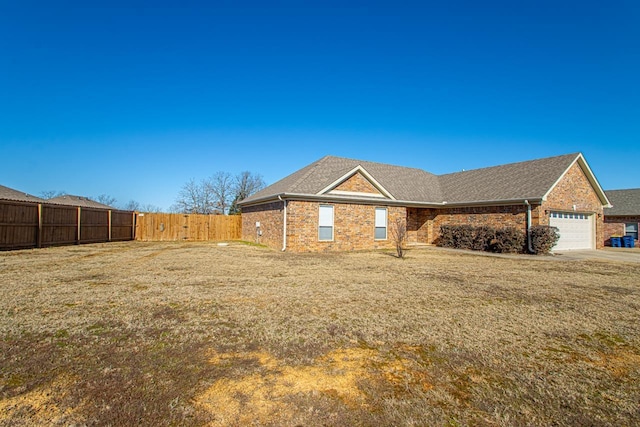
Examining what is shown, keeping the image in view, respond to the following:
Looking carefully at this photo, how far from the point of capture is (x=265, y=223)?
18109mm

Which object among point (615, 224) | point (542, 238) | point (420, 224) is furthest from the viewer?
point (615, 224)

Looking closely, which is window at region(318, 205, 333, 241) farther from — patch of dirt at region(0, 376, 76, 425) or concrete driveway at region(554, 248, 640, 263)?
patch of dirt at region(0, 376, 76, 425)

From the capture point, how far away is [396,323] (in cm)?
486

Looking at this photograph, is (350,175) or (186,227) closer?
(350,175)

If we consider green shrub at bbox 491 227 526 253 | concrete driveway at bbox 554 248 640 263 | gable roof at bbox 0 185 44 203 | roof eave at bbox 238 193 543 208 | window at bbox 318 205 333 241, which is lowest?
concrete driveway at bbox 554 248 640 263

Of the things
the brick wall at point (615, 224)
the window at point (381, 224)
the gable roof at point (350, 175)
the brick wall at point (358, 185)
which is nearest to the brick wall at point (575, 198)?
the brick wall at point (615, 224)

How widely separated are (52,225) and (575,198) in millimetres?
26380

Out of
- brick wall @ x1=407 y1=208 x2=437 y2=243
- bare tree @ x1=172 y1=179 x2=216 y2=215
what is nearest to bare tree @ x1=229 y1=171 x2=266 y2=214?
bare tree @ x1=172 y1=179 x2=216 y2=215

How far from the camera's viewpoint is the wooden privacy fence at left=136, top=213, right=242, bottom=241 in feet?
72.4

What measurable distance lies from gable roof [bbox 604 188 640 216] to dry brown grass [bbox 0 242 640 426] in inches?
829

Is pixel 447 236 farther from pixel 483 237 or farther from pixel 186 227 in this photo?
pixel 186 227

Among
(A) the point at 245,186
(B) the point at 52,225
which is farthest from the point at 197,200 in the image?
(B) the point at 52,225

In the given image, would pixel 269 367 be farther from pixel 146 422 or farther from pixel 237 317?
pixel 237 317

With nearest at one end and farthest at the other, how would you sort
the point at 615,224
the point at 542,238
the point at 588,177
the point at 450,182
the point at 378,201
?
1. the point at 542,238
2. the point at 378,201
3. the point at 588,177
4. the point at 450,182
5. the point at 615,224
